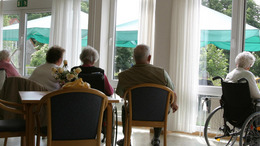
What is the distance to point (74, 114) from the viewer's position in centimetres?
216

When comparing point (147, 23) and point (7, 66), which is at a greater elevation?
point (147, 23)

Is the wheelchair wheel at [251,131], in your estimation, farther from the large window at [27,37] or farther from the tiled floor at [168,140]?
the large window at [27,37]

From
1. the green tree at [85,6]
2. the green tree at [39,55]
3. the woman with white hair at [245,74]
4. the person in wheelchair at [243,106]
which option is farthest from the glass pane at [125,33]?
the person in wheelchair at [243,106]

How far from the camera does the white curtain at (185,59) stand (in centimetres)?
473

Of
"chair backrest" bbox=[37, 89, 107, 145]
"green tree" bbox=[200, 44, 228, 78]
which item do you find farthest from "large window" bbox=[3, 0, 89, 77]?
"chair backrest" bbox=[37, 89, 107, 145]

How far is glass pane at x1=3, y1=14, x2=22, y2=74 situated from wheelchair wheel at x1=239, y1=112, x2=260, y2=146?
5.29 metres

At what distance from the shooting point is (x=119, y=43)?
18.7ft

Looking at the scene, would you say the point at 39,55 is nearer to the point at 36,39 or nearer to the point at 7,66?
the point at 36,39

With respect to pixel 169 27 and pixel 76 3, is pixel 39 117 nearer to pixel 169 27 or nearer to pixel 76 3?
pixel 169 27

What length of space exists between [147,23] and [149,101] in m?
2.36

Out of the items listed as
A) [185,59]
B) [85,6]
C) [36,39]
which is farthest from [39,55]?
[185,59]

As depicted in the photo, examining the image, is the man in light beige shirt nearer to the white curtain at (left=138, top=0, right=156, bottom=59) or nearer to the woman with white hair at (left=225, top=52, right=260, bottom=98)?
the woman with white hair at (left=225, top=52, right=260, bottom=98)

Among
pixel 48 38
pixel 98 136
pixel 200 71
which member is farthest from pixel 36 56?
pixel 98 136

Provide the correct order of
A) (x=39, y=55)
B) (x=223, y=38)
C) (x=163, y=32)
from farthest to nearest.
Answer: (x=39, y=55) < (x=163, y=32) < (x=223, y=38)
